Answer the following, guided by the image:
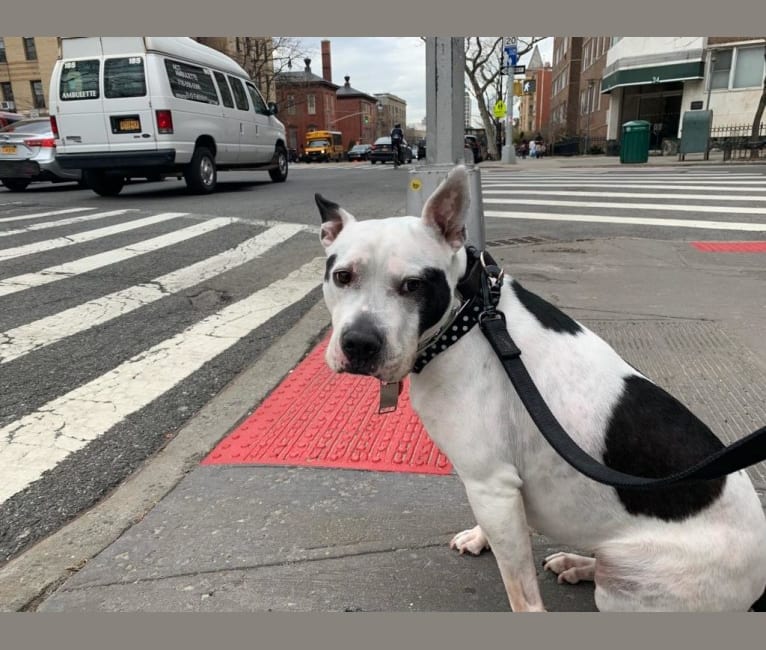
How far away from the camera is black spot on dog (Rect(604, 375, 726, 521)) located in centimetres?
176

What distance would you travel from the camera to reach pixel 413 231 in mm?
1935

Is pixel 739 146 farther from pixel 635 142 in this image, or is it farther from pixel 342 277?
pixel 342 277

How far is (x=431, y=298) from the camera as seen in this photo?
6.07 ft

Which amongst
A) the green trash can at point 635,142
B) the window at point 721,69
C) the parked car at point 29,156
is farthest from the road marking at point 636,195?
the window at point 721,69

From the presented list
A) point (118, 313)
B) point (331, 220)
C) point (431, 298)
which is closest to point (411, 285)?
point (431, 298)

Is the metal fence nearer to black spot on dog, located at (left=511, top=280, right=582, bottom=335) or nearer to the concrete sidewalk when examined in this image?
the concrete sidewalk

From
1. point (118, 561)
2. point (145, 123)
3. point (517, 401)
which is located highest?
point (145, 123)

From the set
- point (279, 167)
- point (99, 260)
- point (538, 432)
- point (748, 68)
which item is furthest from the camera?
point (748, 68)

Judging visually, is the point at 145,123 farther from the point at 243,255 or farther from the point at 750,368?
the point at 750,368

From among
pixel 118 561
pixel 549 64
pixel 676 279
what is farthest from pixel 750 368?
pixel 549 64

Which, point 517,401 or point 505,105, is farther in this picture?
point 505,105

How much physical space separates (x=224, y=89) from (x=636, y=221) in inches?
370

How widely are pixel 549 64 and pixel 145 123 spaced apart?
3272 inches

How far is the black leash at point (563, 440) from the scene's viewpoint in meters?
1.49
